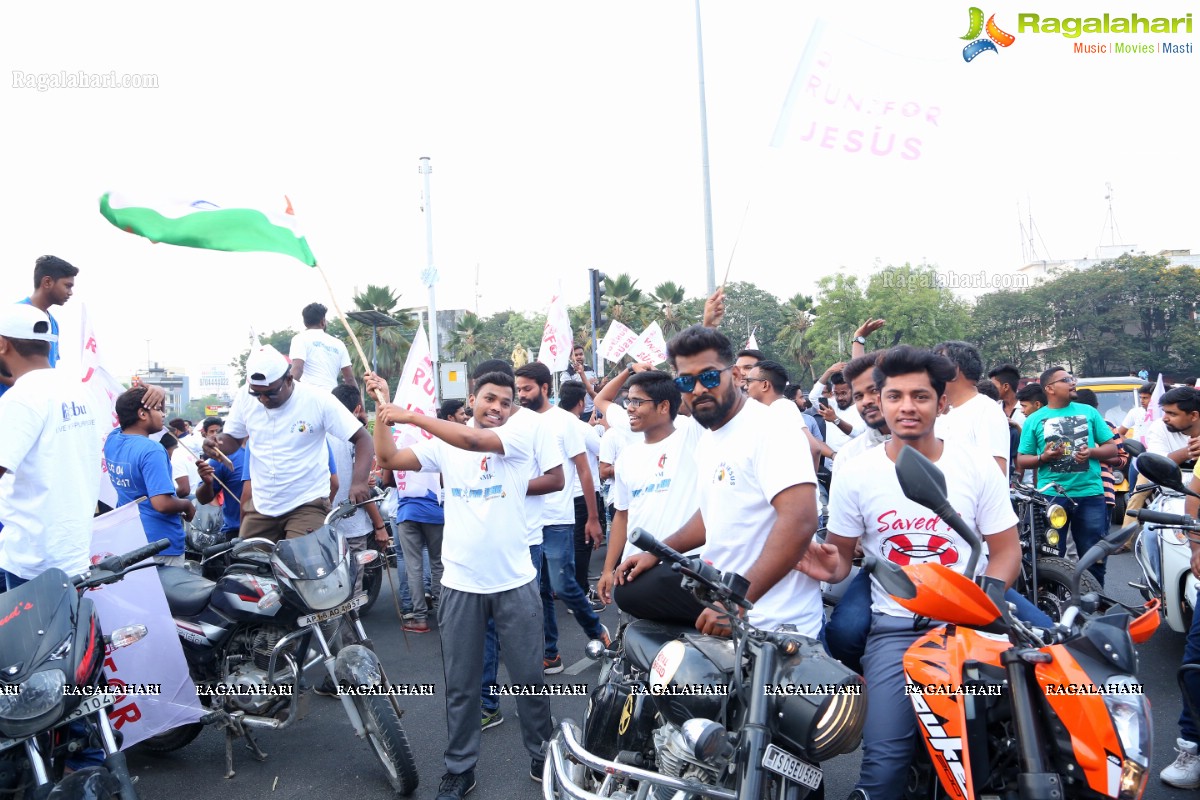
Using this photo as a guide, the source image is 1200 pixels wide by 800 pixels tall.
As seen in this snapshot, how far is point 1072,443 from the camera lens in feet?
21.6

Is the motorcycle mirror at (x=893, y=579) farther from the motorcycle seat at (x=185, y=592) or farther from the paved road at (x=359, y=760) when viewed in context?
the motorcycle seat at (x=185, y=592)

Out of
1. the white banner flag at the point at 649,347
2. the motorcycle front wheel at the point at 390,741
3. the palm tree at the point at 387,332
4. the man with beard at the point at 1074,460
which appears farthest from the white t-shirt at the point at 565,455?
the palm tree at the point at 387,332

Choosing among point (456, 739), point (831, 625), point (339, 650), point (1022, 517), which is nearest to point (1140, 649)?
point (1022, 517)

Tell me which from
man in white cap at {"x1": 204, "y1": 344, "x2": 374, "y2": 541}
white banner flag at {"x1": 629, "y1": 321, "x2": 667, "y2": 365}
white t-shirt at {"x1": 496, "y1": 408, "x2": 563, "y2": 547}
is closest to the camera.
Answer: white t-shirt at {"x1": 496, "y1": 408, "x2": 563, "y2": 547}

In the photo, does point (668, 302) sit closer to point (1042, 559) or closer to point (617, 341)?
point (617, 341)

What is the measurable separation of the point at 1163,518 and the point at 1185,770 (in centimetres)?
169

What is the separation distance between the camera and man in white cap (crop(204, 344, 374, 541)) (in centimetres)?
533

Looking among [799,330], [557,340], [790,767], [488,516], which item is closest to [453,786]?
[488,516]

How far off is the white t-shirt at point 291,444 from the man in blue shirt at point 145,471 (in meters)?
0.50

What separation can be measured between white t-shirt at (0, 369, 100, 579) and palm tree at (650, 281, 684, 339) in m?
37.2

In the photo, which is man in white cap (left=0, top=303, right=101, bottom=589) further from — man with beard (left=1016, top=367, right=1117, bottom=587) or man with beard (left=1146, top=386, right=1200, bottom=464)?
man with beard (left=1146, top=386, right=1200, bottom=464)

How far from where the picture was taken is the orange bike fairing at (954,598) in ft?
6.93

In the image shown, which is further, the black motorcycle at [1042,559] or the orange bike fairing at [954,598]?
the black motorcycle at [1042,559]

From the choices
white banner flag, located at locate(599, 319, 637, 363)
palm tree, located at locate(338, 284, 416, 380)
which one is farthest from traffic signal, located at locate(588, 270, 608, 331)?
palm tree, located at locate(338, 284, 416, 380)
